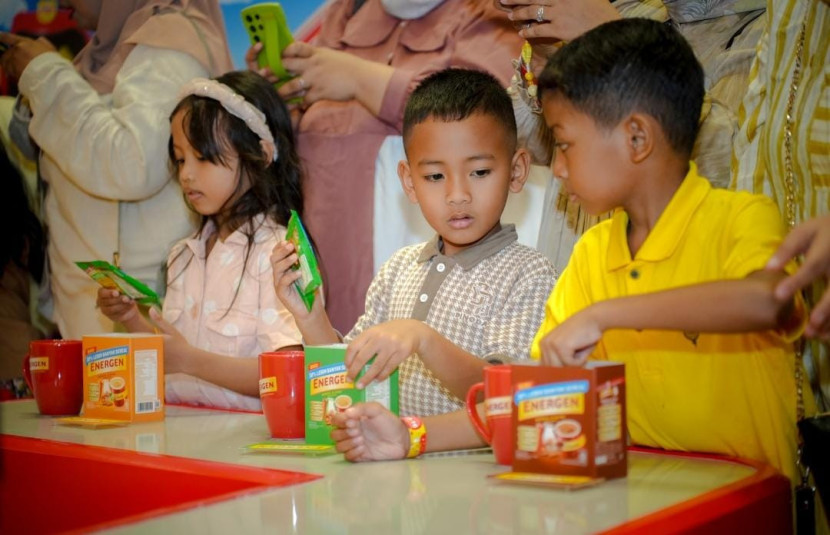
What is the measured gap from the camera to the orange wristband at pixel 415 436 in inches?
48.0

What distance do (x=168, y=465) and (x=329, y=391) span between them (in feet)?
0.81

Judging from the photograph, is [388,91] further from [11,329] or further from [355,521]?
[355,521]

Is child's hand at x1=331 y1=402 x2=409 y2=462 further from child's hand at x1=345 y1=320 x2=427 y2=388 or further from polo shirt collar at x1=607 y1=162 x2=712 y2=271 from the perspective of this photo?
polo shirt collar at x1=607 y1=162 x2=712 y2=271

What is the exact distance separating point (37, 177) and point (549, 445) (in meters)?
2.66

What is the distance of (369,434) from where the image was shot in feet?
3.95

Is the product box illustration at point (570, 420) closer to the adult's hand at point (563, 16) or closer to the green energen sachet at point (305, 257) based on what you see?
the green energen sachet at point (305, 257)

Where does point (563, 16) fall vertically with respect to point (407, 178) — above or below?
above

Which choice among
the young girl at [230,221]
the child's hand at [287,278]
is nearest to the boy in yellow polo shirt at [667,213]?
the child's hand at [287,278]

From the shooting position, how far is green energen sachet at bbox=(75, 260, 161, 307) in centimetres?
184

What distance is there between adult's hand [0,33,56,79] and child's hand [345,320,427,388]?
91.6 inches

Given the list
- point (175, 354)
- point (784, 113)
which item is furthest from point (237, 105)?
point (784, 113)

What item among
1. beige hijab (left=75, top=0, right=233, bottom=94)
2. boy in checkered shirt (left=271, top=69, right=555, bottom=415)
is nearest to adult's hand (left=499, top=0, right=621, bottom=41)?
boy in checkered shirt (left=271, top=69, right=555, bottom=415)

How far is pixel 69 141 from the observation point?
2.98 m

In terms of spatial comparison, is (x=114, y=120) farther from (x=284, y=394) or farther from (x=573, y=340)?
(x=573, y=340)
